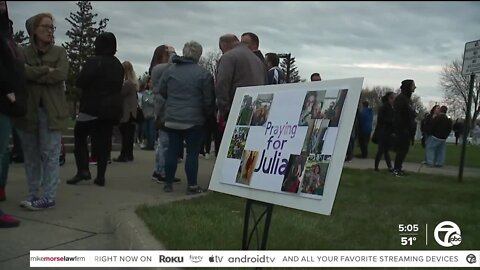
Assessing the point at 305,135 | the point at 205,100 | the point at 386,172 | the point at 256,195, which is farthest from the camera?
the point at 386,172

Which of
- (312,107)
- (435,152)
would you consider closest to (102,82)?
(312,107)

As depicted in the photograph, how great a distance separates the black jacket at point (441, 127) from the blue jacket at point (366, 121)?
1.80m

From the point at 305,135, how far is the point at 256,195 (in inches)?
18.7

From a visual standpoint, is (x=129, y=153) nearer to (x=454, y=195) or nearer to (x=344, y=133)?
(x=454, y=195)

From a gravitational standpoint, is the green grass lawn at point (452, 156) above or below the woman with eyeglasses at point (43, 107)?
below

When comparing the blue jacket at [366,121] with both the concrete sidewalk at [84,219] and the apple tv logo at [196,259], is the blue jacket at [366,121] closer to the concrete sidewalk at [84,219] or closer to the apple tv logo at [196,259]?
the concrete sidewalk at [84,219]

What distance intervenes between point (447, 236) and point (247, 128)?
172cm

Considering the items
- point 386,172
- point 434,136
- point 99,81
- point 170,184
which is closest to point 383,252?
point 170,184

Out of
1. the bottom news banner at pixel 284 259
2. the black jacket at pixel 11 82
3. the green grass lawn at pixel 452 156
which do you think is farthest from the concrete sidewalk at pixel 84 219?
the green grass lawn at pixel 452 156

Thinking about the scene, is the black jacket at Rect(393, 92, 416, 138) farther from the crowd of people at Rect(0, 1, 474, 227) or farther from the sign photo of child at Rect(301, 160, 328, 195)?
the sign photo of child at Rect(301, 160, 328, 195)

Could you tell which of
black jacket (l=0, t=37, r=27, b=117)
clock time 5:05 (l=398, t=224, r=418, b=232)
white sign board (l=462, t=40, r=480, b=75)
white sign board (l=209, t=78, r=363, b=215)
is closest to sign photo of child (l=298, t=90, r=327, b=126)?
white sign board (l=209, t=78, r=363, b=215)

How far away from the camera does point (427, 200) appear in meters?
5.84

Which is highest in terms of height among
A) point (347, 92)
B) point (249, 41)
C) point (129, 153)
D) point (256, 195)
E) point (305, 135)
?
point (249, 41)

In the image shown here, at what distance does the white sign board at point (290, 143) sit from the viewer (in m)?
2.53
